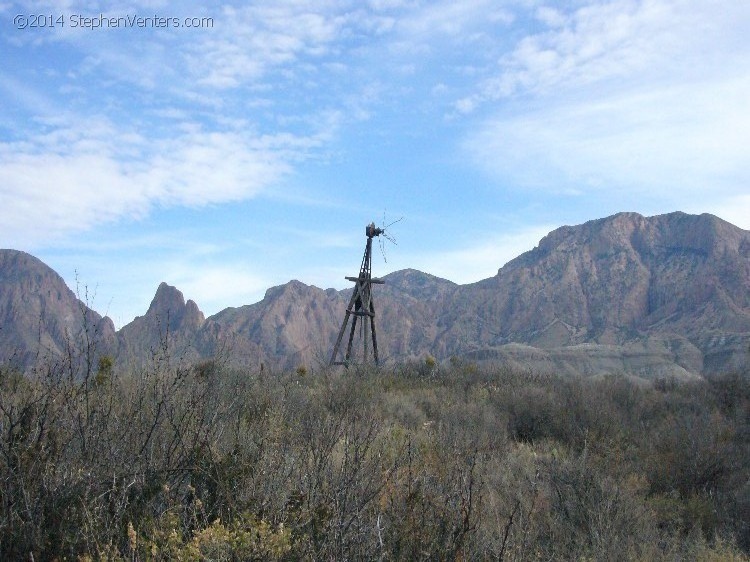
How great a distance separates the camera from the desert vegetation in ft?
14.5

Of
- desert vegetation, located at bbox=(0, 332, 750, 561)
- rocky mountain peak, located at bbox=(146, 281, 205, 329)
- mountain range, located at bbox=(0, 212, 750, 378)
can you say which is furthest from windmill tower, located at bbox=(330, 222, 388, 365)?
mountain range, located at bbox=(0, 212, 750, 378)

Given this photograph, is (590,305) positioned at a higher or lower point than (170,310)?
higher

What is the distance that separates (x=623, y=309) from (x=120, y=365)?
107910mm

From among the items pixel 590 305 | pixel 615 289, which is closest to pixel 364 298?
pixel 590 305

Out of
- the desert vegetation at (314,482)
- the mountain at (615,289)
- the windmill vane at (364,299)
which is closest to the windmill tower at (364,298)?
the windmill vane at (364,299)

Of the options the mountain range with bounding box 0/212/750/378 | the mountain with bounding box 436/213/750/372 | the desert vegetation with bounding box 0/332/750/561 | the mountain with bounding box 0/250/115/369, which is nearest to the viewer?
the desert vegetation with bounding box 0/332/750/561

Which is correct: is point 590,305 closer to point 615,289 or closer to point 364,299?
point 615,289

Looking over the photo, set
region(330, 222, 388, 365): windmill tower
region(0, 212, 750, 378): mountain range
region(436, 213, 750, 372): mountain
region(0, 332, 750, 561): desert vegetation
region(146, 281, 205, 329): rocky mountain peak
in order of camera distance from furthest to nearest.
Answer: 1. region(436, 213, 750, 372): mountain
2. region(0, 212, 750, 378): mountain range
3. region(330, 222, 388, 365): windmill tower
4. region(146, 281, 205, 329): rocky mountain peak
5. region(0, 332, 750, 561): desert vegetation

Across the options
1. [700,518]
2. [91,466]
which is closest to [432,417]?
[700,518]

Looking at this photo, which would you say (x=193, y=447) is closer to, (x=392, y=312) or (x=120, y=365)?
(x=120, y=365)

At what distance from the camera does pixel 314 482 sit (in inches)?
220

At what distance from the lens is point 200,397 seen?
619 centimetres

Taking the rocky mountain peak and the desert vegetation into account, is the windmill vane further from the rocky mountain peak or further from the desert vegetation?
the desert vegetation

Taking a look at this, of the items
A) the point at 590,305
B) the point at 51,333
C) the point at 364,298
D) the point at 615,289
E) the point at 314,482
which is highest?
the point at 615,289
